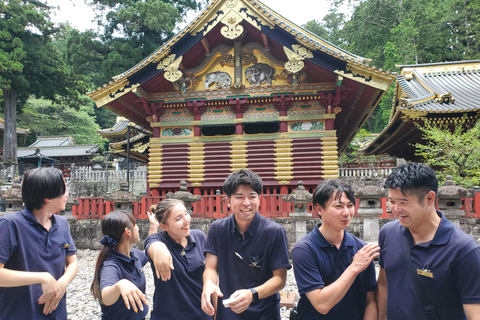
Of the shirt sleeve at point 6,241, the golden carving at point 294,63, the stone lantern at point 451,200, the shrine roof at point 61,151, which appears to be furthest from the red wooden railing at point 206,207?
the shrine roof at point 61,151

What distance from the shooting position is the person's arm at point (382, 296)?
2.32 metres

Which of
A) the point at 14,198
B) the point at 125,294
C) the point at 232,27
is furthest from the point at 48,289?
the point at 232,27

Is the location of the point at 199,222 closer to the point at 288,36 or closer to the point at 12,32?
the point at 288,36

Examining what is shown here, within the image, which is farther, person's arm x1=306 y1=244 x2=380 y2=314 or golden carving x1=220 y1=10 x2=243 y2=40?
golden carving x1=220 y1=10 x2=243 y2=40

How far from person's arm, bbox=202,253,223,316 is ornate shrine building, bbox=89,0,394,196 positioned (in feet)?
28.8

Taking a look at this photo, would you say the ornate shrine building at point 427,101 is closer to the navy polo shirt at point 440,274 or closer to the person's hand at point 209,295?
the navy polo shirt at point 440,274

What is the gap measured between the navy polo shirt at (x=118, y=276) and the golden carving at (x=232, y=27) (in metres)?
9.24

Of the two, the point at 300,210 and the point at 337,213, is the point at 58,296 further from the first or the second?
the point at 300,210

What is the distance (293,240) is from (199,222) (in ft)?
8.43

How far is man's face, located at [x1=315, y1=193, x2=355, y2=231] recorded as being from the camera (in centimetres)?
231

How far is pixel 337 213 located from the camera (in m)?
2.32

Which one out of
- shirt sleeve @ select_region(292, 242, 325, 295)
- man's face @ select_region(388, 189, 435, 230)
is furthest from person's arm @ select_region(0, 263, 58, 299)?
man's face @ select_region(388, 189, 435, 230)

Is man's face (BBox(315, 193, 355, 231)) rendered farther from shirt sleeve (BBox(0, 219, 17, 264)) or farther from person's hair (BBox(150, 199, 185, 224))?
shirt sleeve (BBox(0, 219, 17, 264))

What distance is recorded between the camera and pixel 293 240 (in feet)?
28.1
